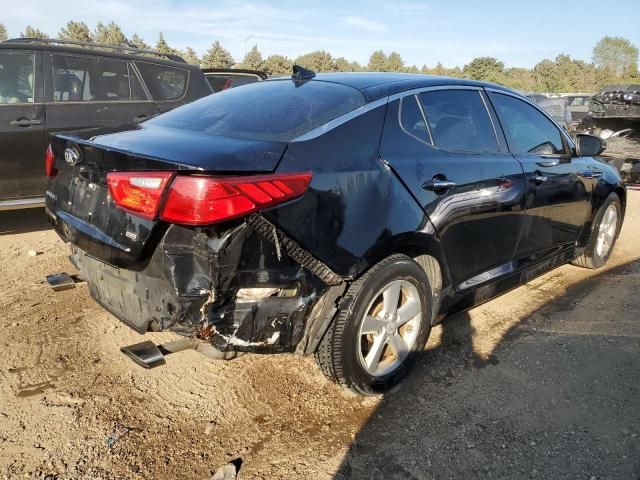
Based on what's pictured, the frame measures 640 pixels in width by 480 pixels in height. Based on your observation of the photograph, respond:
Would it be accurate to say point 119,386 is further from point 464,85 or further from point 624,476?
point 464,85

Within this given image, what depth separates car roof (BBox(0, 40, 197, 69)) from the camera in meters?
5.11

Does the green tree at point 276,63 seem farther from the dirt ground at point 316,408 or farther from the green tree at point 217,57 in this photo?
the dirt ground at point 316,408

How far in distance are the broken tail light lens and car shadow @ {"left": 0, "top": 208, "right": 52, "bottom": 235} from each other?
402cm

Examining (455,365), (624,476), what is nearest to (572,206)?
(455,365)

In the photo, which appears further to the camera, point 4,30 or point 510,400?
point 4,30

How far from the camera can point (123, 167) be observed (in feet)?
7.33

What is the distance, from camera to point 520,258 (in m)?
3.68

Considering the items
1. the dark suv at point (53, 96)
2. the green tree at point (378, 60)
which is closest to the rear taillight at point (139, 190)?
the dark suv at point (53, 96)

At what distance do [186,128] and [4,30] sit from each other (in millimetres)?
52838

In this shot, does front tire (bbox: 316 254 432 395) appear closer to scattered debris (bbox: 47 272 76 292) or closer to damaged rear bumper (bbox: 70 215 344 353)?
damaged rear bumper (bbox: 70 215 344 353)

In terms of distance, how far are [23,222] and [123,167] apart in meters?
4.42

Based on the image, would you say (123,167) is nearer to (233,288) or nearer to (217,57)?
(233,288)

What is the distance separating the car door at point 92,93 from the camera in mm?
5312

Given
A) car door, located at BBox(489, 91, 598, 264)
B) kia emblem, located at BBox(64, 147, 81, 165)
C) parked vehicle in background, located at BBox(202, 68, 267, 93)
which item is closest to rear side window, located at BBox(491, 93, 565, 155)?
car door, located at BBox(489, 91, 598, 264)
